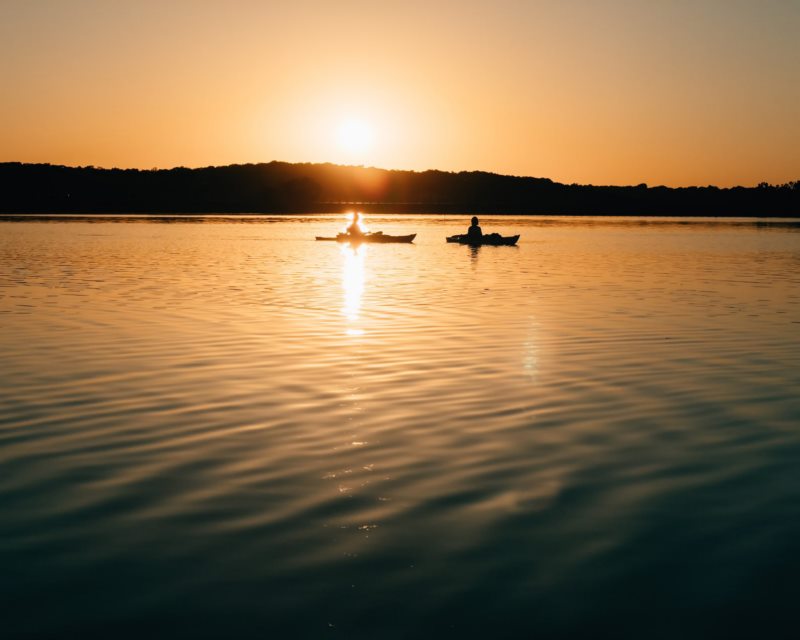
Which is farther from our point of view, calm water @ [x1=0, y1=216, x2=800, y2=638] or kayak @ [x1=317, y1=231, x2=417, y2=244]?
kayak @ [x1=317, y1=231, x2=417, y2=244]

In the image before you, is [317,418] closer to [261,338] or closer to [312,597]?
[312,597]

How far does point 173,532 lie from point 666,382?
33.4ft

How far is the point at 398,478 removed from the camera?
32.7 ft

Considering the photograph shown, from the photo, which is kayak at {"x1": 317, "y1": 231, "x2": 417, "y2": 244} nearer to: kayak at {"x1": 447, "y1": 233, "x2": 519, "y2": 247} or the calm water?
kayak at {"x1": 447, "y1": 233, "x2": 519, "y2": 247}

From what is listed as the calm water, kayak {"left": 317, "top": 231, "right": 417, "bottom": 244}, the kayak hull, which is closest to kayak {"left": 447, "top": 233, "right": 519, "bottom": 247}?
the kayak hull

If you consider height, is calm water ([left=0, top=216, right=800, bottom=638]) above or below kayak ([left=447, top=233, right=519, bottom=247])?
above

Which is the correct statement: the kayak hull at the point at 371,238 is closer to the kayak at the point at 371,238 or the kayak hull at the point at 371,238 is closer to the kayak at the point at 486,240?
the kayak at the point at 371,238

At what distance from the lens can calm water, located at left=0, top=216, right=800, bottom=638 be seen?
6.80 meters

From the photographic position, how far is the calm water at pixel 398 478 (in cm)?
680

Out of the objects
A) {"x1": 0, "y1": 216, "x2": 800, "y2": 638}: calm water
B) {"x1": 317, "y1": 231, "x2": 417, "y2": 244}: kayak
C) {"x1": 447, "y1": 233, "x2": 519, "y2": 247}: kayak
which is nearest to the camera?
{"x1": 0, "y1": 216, "x2": 800, "y2": 638}: calm water

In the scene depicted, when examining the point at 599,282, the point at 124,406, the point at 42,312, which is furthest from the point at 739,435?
the point at 599,282

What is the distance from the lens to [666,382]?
15789 millimetres

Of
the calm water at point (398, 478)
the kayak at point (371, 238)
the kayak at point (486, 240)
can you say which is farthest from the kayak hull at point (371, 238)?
the calm water at point (398, 478)

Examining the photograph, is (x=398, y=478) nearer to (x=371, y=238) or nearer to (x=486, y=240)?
(x=486, y=240)
